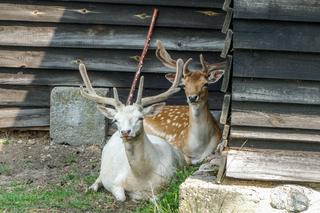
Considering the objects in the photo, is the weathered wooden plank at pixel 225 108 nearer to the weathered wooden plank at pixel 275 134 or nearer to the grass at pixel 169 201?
the weathered wooden plank at pixel 275 134

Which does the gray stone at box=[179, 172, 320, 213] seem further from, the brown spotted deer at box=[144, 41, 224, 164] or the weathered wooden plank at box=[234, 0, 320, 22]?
the brown spotted deer at box=[144, 41, 224, 164]

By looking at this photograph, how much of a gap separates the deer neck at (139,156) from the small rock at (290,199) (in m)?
1.79

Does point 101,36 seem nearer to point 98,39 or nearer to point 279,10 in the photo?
point 98,39

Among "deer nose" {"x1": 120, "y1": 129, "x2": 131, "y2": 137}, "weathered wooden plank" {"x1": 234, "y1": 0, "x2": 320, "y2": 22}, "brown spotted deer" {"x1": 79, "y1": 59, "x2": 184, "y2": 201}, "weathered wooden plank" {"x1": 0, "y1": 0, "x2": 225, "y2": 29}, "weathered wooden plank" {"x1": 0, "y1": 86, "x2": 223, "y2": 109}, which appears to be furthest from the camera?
"weathered wooden plank" {"x1": 0, "y1": 86, "x2": 223, "y2": 109}

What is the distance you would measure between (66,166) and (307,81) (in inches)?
146

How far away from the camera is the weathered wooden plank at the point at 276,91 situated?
661cm

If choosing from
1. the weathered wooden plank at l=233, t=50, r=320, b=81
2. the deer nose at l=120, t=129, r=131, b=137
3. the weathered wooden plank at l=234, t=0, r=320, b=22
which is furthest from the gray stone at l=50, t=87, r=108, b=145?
the weathered wooden plank at l=234, t=0, r=320, b=22

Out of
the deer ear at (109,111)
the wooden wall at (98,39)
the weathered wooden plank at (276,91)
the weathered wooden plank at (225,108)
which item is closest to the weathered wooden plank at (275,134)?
the weathered wooden plank at (225,108)

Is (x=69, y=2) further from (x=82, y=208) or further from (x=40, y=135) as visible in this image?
(x=82, y=208)

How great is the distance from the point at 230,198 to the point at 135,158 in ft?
5.17

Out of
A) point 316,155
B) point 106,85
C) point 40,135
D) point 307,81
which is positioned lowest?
point 40,135

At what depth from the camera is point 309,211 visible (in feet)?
21.6

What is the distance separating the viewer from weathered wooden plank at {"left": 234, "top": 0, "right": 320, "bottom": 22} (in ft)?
21.2

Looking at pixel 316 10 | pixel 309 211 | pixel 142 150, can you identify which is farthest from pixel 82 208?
A: pixel 316 10
